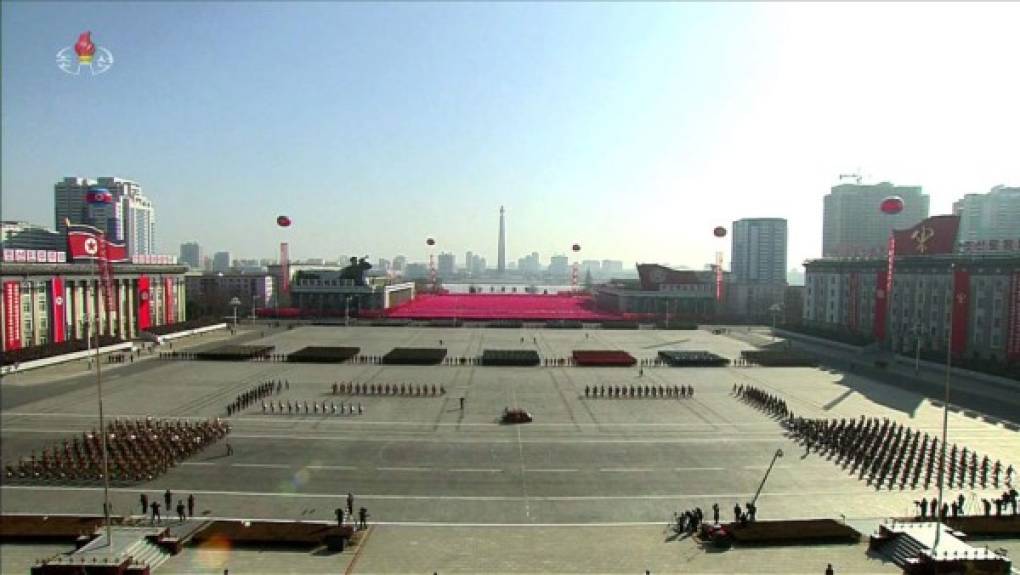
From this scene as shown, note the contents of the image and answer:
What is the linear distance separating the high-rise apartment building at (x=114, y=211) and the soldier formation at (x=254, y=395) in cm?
1977

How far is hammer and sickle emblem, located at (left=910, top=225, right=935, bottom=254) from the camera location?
64688 millimetres

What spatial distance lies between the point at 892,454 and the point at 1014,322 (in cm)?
3109

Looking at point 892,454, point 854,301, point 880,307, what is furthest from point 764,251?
point 892,454

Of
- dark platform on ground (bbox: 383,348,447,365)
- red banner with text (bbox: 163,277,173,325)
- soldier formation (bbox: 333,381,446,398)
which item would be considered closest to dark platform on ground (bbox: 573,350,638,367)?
dark platform on ground (bbox: 383,348,447,365)

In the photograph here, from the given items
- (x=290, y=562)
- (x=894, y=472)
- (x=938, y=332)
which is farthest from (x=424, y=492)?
(x=938, y=332)

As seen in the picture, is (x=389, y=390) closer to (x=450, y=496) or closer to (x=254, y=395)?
(x=254, y=395)

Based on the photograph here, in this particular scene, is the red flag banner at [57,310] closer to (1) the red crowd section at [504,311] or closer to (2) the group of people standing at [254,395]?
(2) the group of people standing at [254,395]

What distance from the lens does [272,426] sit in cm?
3588

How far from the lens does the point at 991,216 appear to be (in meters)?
56.5

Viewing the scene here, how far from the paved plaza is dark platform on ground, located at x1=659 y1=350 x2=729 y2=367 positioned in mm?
5764

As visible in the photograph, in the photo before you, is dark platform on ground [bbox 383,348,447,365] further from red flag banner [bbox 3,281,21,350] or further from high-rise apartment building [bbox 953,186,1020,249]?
high-rise apartment building [bbox 953,186,1020,249]

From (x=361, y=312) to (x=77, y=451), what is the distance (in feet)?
246

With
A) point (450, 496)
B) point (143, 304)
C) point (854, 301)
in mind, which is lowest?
point (450, 496)

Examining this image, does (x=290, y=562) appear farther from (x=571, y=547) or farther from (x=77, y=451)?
(x=77, y=451)
